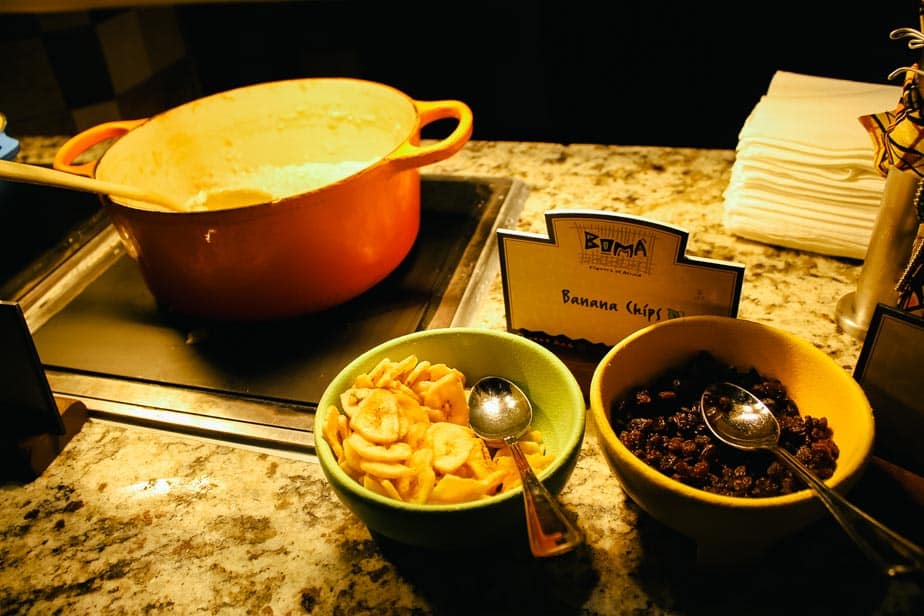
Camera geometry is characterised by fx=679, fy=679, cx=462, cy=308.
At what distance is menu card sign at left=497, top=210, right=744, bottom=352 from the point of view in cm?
74

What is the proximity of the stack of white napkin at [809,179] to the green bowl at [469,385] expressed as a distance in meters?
0.54

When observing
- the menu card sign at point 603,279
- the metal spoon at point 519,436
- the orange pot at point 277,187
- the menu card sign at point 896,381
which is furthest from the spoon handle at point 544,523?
the orange pot at point 277,187

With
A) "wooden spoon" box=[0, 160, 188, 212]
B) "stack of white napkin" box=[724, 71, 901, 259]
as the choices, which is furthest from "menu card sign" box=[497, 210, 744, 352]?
"wooden spoon" box=[0, 160, 188, 212]

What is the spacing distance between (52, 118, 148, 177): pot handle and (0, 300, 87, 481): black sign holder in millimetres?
280

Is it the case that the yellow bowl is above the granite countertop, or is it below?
→ above

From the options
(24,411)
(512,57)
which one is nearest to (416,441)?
(24,411)

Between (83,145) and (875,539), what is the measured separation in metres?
1.18

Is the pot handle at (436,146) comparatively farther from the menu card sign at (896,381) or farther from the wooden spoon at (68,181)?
the menu card sign at (896,381)

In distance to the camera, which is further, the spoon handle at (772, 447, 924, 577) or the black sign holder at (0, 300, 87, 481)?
the black sign holder at (0, 300, 87, 481)

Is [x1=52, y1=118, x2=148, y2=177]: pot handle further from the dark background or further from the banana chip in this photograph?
the dark background

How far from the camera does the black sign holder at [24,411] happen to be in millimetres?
792

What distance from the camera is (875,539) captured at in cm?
51

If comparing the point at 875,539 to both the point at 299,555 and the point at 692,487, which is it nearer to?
the point at 692,487

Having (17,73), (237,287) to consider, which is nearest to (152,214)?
(237,287)
